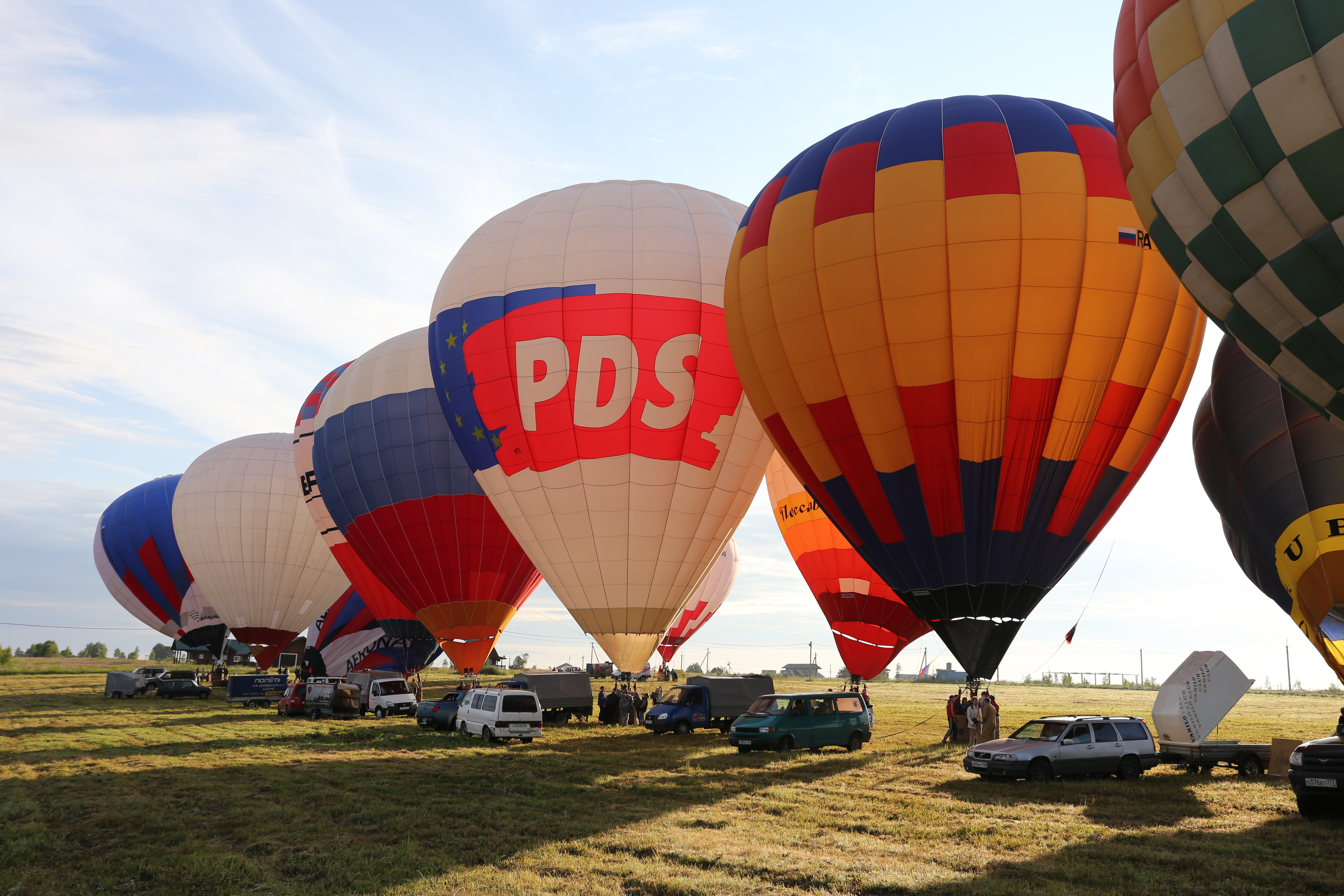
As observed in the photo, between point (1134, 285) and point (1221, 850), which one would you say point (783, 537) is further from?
point (1221, 850)

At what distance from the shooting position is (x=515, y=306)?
23.0 metres

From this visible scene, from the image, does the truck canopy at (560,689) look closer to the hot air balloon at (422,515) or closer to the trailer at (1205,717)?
the hot air balloon at (422,515)

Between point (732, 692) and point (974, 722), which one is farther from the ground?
point (732, 692)

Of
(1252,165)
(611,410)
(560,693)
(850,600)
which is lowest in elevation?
(560,693)

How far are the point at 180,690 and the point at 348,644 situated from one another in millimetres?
6751

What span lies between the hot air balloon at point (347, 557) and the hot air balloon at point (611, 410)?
1008 centimetres

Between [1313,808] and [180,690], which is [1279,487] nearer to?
[1313,808]

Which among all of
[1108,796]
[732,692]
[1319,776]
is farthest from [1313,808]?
[732,692]

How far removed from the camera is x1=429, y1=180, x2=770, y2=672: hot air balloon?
22266 millimetres

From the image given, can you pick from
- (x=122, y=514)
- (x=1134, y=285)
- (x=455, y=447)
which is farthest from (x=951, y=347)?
(x=122, y=514)

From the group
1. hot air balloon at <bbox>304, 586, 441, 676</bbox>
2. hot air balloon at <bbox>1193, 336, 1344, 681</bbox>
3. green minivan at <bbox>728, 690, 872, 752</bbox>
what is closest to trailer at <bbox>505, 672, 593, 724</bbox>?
green minivan at <bbox>728, 690, 872, 752</bbox>

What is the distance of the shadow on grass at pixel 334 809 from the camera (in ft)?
28.0

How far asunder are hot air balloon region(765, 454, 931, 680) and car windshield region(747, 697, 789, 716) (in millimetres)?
6605

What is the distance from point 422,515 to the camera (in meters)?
29.2
